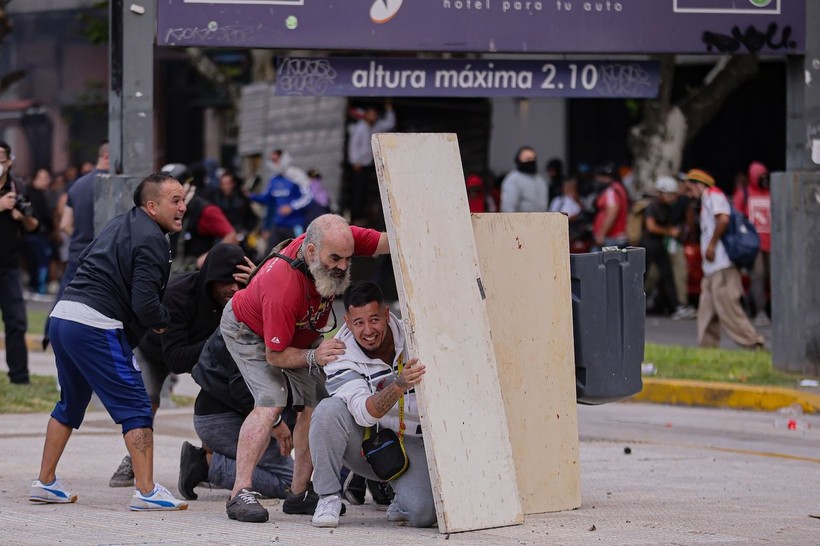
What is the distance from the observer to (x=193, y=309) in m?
8.34

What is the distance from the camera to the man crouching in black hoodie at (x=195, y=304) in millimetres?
8156

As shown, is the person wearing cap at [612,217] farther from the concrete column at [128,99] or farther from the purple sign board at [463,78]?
the concrete column at [128,99]

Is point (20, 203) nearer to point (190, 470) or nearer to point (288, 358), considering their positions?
point (190, 470)

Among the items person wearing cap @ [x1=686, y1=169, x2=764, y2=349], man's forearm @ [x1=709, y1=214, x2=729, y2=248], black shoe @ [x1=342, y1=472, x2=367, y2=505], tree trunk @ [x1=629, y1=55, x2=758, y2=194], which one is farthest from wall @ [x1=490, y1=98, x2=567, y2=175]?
black shoe @ [x1=342, y1=472, x2=367, y2=505]

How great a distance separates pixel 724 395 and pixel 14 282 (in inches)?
221

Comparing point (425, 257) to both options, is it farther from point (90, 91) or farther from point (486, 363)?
point (90, 91)

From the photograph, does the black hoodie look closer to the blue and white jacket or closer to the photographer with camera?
the blue and white jacket

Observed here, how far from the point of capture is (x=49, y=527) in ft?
22.8

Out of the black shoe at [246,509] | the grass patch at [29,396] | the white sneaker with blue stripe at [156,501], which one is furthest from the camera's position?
the grass patch at [29,396]

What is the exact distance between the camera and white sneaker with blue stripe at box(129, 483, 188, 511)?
7.53 m

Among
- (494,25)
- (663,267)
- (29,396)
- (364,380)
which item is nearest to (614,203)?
(663,267)

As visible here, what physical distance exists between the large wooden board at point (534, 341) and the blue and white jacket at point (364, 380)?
446 millimetres

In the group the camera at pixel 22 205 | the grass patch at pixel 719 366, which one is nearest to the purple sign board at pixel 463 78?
the camera at pixel 22 205

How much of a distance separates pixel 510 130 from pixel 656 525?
21242 millimetres
